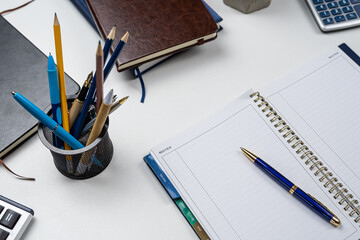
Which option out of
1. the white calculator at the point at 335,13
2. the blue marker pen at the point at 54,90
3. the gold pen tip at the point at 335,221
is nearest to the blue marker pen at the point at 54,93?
the blue marker pen at the point at 54,90

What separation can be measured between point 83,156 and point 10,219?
0.40ft

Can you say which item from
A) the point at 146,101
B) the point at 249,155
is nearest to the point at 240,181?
the point at 249,155

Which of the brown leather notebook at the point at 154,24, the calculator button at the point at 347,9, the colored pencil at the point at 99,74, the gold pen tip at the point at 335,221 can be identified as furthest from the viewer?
the calculator button at the point at 347,9

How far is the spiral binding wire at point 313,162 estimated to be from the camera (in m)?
0.55

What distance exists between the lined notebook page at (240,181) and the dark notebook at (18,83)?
19cm

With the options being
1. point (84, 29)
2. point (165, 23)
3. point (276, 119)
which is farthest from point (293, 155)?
point (84, 29)

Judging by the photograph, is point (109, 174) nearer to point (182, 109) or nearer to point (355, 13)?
point (182, 109)

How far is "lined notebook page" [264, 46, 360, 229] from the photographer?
58 cm

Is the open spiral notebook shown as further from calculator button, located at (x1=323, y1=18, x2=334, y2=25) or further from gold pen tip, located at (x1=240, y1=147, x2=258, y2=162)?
calculator button, located at (x1=323, y1=18, x2=334, y2=25)

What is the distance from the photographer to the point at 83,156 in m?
0.50

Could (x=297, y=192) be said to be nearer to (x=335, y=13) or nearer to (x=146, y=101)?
(x=146, y=101)

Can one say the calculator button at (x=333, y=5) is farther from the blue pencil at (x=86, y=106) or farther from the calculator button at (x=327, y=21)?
the blue pencil at (x=86, y=106)

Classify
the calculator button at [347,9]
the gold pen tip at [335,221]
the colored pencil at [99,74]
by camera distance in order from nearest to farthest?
the colored pencil at [99,74] → the gold pen tip at [335,221] → the calculator button at [347,9]

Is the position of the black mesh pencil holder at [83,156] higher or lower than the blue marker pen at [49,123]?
lower
